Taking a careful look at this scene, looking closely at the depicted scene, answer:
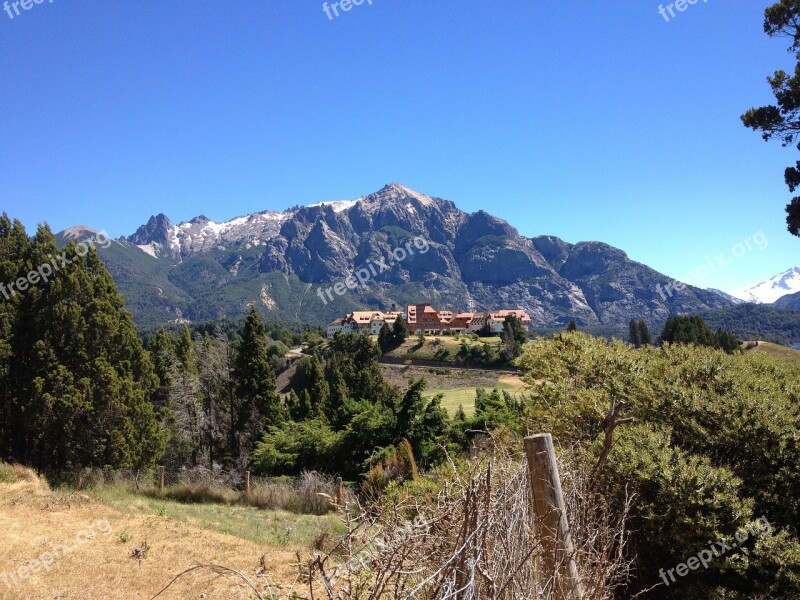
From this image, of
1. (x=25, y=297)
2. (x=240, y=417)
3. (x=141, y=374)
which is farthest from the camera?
(x=240, y=417)

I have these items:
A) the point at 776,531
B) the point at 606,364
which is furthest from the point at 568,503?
the point at 606,364

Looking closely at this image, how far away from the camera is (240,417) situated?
25.8 meters

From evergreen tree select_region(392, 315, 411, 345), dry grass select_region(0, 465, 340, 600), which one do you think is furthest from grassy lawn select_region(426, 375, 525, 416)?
dry grass select_region(0, 465, 340, 600)

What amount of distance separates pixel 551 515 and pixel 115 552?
7.87 metres

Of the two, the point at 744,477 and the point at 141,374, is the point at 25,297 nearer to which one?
the point at 141,374

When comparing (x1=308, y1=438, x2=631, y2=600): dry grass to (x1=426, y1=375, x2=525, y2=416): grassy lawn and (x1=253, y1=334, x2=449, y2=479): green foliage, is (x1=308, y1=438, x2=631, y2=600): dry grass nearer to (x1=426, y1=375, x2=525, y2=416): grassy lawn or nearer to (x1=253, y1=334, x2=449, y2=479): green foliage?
(x1=253, y1=334, x2=449, y2=479): green foliage

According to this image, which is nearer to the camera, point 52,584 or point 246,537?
point 52,584

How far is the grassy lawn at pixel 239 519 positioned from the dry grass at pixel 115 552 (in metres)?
0.22

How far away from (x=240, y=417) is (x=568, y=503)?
80.3ft

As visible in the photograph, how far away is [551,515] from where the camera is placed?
3.01 m

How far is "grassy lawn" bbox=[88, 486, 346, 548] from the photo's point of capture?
951 cm

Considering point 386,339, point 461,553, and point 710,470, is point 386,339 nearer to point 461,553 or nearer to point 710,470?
point 710,470

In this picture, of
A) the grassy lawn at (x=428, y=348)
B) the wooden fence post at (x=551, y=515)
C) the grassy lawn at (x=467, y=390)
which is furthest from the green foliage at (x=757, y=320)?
the wooden fence post at (x=551, y=515)

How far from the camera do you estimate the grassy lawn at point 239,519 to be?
9.51 meters
